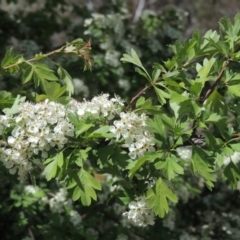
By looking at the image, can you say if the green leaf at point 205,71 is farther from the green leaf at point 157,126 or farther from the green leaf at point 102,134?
the green leaf at point 102,134

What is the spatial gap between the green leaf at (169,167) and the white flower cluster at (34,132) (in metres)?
0.31

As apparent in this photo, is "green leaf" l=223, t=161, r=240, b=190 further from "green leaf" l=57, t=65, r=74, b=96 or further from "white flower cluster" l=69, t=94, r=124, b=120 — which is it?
"green leaf" l=57, t=65, r=74, b=96

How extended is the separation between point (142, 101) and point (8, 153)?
50cm

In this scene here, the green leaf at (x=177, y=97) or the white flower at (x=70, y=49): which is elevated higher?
the green leaf at (x=177, y=97)

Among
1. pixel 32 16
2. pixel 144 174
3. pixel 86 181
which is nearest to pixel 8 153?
pixel 86 181

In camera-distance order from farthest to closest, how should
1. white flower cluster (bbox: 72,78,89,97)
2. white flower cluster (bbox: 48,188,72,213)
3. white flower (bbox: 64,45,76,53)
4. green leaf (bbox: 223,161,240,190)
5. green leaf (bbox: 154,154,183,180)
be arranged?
white flower cluster (bbox: 72,78,89,97)
white flower cluster (bbox: 48,188,72,213)
white flower (bbox: 64,45,76,53)
green leaf (bbox: 223,161,240,190)
green leaf (bbox: 154,154,183,180)

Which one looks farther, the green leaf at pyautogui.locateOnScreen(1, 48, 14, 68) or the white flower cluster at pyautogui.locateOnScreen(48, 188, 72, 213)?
the white flower cluster at pyautogui.locateOnScreen(48, 188, 72, 213)

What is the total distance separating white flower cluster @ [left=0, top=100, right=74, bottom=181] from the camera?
185cm

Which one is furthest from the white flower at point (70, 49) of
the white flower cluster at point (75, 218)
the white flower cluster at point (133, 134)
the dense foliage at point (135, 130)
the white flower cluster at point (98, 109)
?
the white flower cluster at point (75, 218)

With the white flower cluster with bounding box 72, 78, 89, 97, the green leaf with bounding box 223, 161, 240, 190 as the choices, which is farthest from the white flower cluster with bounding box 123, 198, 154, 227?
the white flower cluster with bounding box 72, 78, 89, 97

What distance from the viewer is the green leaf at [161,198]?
6.23ft

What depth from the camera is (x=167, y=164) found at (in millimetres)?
1858

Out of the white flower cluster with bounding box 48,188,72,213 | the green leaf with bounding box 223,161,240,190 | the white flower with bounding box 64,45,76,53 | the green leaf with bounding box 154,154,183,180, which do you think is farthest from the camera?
the white flower cluster with bounding box 48,188,72,213

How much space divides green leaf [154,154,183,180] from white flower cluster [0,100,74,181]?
0.31 metres
